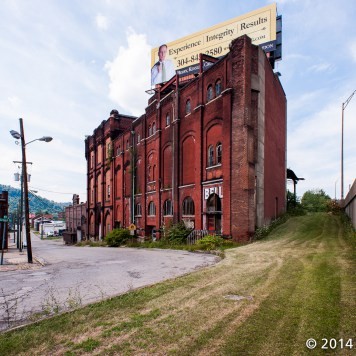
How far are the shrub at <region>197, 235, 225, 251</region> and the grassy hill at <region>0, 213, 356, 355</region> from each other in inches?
356

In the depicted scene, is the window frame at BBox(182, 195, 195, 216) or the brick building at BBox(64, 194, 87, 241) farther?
the brick building at BBox(64, 194, 87, 241)

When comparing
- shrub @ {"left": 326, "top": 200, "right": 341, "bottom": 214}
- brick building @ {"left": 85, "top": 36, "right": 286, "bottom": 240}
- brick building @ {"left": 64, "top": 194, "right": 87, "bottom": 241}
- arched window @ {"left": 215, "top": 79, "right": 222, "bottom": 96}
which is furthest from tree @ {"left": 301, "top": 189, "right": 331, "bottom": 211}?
brick building @ {"left": 64, "top": 194, "right": 87, "bottom": 241}

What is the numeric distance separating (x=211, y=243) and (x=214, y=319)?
12.8m

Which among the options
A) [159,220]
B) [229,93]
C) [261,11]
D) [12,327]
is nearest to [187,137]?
[229,93]

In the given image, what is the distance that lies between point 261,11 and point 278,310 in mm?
28685

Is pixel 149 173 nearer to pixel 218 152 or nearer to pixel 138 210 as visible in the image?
pixel 138 210

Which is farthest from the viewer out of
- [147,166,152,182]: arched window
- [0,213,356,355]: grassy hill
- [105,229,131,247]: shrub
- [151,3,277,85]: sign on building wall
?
[147,166,152,182]: arched window

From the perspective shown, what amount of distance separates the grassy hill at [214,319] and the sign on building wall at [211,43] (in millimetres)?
24735

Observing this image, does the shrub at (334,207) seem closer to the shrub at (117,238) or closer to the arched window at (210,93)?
the arched window at (210,93)

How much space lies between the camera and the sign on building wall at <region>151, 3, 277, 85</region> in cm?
2711

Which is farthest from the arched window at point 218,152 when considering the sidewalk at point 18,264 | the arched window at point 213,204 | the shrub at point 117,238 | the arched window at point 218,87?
the shrub at point 117,238

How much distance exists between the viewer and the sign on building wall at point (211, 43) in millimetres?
27109

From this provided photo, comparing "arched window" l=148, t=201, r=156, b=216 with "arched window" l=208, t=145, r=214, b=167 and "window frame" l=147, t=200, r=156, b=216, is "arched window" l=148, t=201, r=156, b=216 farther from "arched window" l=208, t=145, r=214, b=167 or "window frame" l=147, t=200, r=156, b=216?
"arched window" l=208, t=145, r=214, b=167

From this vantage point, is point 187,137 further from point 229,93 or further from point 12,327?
point 12,327
